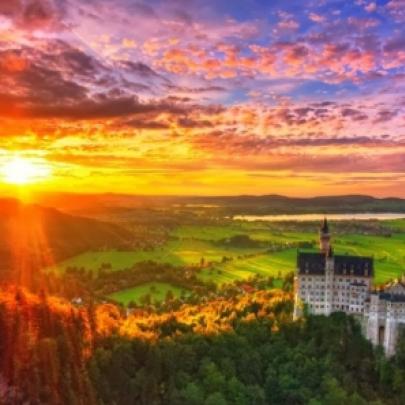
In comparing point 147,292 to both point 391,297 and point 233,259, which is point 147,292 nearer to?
point 233,259

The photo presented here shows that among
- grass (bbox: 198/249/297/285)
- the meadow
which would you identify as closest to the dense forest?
the meadow

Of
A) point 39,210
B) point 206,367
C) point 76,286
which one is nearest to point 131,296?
point 76,286

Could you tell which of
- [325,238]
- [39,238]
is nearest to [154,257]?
[39,238]

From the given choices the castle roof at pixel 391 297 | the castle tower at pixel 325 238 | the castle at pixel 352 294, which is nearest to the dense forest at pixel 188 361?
the castle at pixel 352 294

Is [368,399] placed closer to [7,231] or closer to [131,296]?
Answer: [131,296]

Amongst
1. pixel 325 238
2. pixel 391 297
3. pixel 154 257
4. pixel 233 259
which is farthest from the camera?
pixel 233 259

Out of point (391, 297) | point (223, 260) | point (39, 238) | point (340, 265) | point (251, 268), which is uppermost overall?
point (340, 265)
